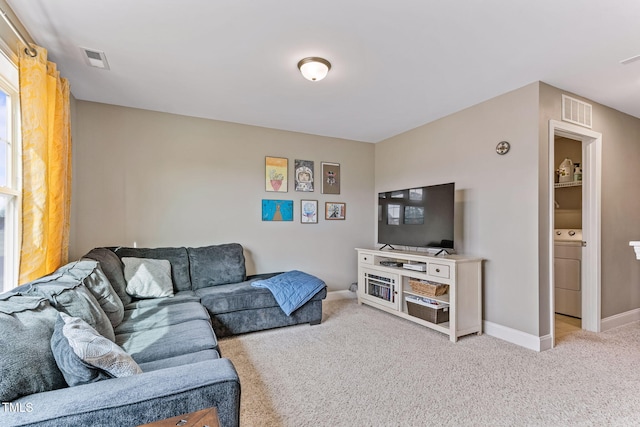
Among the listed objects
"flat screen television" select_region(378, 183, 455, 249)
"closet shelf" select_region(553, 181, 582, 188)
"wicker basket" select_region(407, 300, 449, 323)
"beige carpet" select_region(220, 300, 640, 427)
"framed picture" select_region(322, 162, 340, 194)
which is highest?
"framed picture" select_region(322, 162, 340, 194)

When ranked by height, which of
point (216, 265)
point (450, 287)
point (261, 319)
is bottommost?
point (261, 319)

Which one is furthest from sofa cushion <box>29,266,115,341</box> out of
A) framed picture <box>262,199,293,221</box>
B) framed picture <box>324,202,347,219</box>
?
framed picture <box>324,202,347,219</box>

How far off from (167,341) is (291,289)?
1563 millimetres

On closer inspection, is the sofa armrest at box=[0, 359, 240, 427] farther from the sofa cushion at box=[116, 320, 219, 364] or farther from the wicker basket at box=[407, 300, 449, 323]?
the wicker basket at box=[407, 300, 449, 323]

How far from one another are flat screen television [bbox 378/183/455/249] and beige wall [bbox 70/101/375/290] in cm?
69

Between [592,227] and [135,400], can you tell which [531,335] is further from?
[135,400]

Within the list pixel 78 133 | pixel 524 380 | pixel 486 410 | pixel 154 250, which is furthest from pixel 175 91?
pixel 524 380

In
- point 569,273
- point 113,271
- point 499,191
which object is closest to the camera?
point 113,271

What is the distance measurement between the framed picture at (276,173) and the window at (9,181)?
2411mm

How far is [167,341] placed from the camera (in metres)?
1.89

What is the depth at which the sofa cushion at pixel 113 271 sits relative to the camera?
269 centimetres

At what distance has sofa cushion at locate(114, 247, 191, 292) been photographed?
321cm

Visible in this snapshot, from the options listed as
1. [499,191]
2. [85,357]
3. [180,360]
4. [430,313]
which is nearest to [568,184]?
[499,191]

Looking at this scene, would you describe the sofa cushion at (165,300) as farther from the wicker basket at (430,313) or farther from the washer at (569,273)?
the washer at (569,273)
